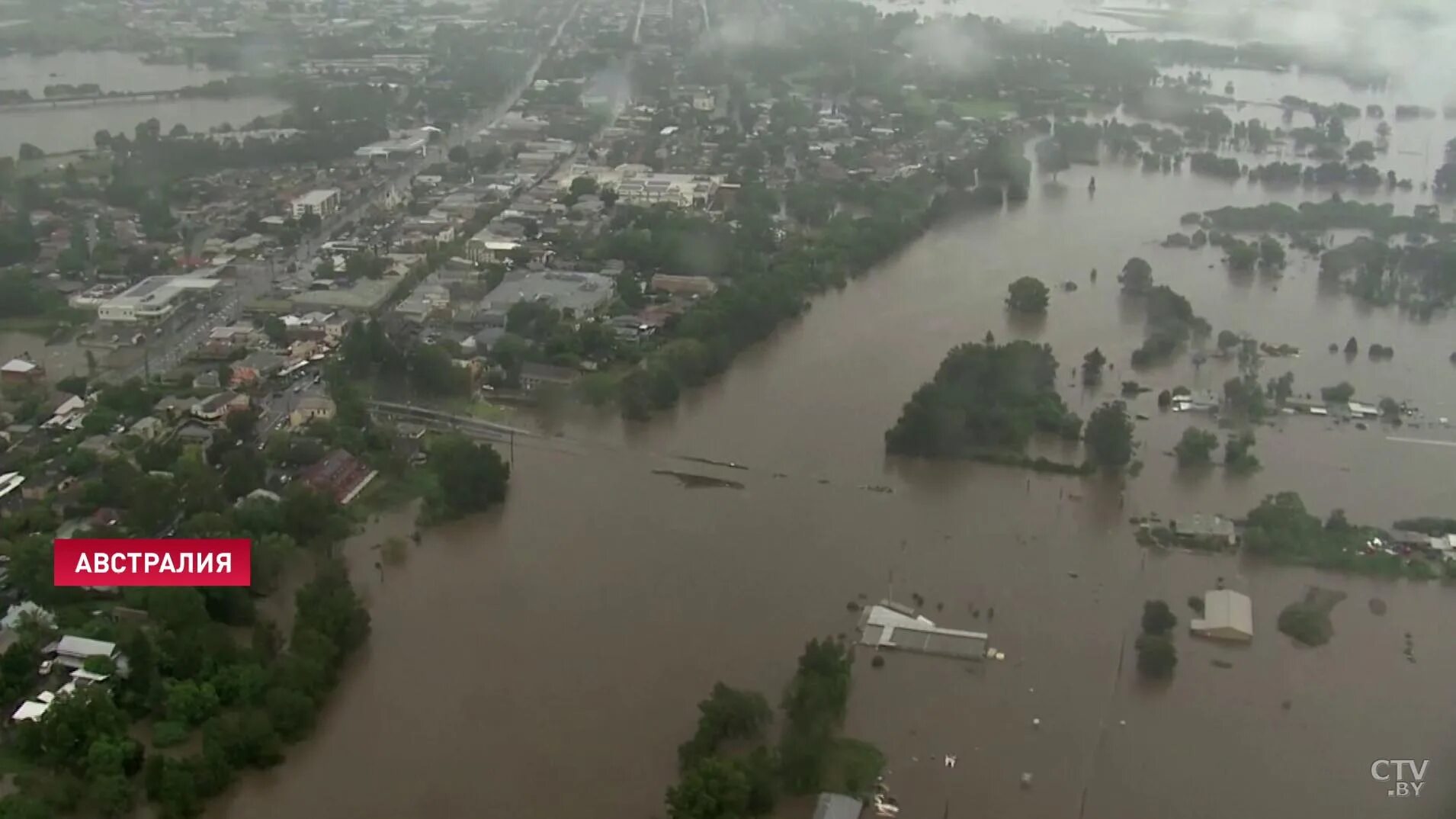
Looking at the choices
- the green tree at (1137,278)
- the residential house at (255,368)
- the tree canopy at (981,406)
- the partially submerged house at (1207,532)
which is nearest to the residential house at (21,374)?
the residential house at (255,368)

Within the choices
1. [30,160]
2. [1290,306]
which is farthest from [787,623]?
[30,160]

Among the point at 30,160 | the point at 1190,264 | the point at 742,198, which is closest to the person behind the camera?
the point at 1190,264

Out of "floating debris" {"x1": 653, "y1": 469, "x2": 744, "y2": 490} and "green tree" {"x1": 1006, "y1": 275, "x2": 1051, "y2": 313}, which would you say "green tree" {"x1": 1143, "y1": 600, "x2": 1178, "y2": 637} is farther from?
"green tree" {"x1": 1006, "y1": 275, "x2": 1051, "y2": 313}

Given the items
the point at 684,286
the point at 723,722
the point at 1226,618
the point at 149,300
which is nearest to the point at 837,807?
the point at 723,722

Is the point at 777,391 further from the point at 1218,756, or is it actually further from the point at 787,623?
the point at 1218,756

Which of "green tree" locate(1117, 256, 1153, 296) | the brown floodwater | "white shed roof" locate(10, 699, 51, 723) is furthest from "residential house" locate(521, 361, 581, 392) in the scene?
"green tree" locate(1117, 256, 1153, 296)

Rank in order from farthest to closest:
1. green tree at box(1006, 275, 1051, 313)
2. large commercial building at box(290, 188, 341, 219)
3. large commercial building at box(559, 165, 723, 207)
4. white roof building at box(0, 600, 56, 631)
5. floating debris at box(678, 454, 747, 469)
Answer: large commercial building at box(559, 165, 723, 207) < large commercial building at box(290, 188, 341, 219) < green tree at box(1006, 275, 1051, 313) < floating debris at box(678, 454, 747, 469) < white roof building at box(0, 600, 56, 631)

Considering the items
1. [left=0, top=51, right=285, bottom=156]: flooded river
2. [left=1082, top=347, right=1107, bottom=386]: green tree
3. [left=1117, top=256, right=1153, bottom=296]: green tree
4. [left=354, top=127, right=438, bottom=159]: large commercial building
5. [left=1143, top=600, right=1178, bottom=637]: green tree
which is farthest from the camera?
Result: [left=0, top=51, right=285, bottom=156]: flooded river
